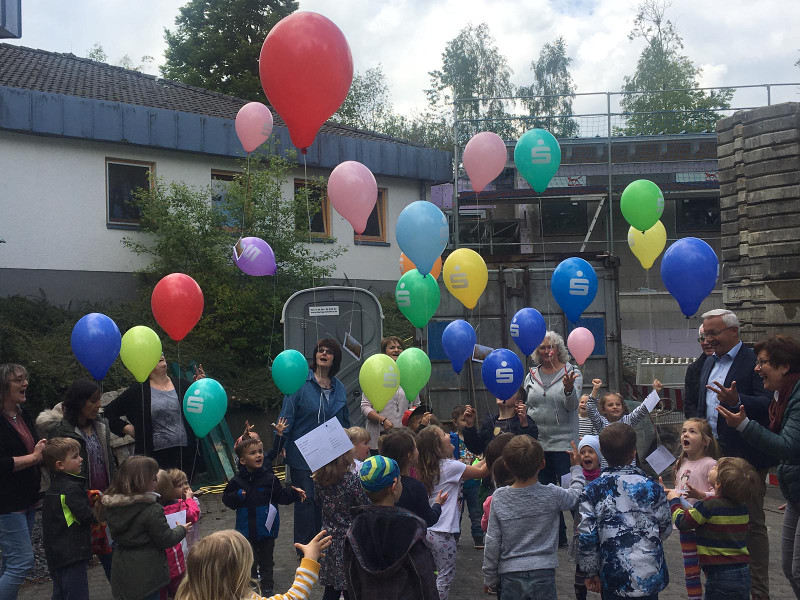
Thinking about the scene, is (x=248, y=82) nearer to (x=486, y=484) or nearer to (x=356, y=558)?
(x=486, y=484)

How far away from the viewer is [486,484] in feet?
24.2

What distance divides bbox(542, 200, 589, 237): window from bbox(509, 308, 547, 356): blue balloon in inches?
649

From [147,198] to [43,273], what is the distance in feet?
7.59

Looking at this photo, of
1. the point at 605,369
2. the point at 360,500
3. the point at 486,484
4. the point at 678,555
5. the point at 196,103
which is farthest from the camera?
the point at 196,103

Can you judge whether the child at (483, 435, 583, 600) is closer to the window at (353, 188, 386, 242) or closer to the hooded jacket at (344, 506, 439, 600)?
the hooded jacket at (344, 506, 439, 600)

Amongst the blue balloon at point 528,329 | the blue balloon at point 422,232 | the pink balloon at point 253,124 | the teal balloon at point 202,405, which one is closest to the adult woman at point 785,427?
the blue balloon at point 422,232

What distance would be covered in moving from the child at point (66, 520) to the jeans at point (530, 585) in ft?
8.40

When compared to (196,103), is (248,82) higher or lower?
higher

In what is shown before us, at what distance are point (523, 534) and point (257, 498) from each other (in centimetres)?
212

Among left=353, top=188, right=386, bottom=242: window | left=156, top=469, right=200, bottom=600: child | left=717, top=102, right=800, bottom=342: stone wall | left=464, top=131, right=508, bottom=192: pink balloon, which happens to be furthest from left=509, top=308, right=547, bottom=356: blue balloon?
left=353, top=188, right=386, bottom=242: window

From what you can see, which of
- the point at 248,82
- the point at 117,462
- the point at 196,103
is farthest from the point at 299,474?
the point at 248,82

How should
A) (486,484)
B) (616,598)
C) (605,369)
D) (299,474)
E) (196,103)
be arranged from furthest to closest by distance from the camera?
(196,103) < (605,369) < (486,484) < (299,474) < (616,598)

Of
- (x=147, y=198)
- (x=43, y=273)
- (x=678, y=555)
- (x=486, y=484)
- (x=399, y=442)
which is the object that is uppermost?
(x=147, y=198)

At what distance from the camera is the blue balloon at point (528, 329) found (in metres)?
8.16
